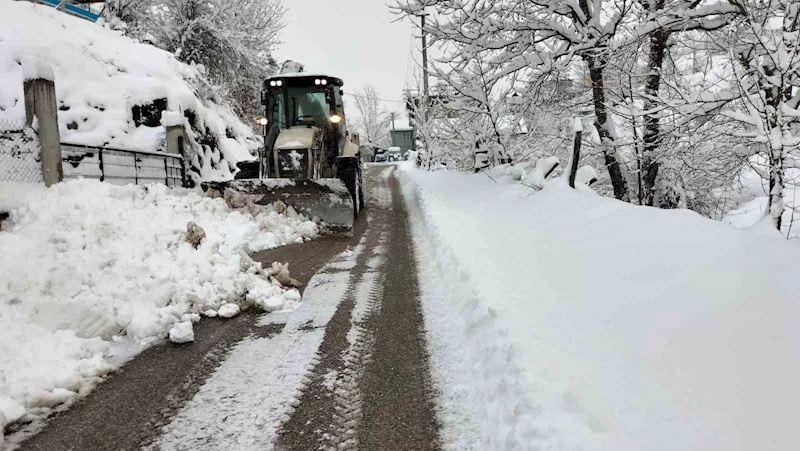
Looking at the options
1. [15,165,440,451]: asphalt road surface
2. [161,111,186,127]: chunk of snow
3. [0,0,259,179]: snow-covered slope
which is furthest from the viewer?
[161,111,186,127]: chunk of snow

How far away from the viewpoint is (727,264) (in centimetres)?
327

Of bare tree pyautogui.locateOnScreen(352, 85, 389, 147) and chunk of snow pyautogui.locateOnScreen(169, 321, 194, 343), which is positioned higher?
bare tree pyautogui.locateOnScreen(352, 85, 389, 147)

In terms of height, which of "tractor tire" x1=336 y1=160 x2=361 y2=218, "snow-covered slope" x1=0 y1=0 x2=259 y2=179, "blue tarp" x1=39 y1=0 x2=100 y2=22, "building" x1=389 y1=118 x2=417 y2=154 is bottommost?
"tractor tire" x1=336 y1=160 x2=361 y2=218

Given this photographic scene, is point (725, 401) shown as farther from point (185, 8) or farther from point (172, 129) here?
point (185, 8)

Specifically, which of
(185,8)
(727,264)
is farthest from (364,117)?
(727,264)

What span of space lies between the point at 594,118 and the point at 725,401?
7764 mm

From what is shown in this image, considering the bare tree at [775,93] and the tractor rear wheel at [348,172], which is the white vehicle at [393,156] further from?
the bare tree at [775,93]

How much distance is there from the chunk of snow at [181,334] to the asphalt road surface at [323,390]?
56 mm

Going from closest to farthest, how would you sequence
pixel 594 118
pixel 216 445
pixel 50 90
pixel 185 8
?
pixel 216 445 → pixel 50 90 → pixel 594 118 → pixel 185 8

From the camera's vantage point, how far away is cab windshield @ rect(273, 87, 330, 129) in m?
10.6

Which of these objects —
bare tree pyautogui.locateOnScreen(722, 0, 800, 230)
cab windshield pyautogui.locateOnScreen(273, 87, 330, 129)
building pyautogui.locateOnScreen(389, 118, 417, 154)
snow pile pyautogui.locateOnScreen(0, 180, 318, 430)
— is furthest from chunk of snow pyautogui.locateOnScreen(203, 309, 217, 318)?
building pyautogui.locateOnScreen(389, 118, 417, 154)

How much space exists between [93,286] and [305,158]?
18.9ft

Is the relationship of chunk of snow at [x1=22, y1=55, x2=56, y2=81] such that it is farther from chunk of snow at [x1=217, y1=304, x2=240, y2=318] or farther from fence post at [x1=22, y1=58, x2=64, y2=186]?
chunk of snow at [x1=217, y1=304, x2=240, y2=318]

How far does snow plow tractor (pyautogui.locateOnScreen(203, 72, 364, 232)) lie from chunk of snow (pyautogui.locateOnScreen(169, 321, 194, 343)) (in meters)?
4.85
